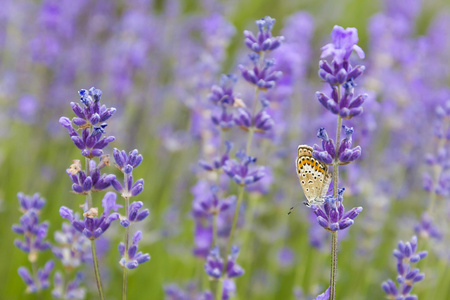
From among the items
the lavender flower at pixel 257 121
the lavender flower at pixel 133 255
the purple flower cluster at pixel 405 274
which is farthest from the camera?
the lavender flower at pixel 257 121

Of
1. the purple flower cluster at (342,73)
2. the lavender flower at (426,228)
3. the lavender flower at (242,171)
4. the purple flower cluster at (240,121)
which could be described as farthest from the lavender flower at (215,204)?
the lavender flower at (426,228)

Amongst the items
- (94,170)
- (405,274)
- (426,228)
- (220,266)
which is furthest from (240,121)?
(426,228)

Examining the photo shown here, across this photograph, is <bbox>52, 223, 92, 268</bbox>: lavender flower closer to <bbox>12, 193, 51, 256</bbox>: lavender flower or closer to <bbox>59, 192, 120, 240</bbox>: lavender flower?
<bbox>12, 193, 51, 256</bbox>: lavender flower

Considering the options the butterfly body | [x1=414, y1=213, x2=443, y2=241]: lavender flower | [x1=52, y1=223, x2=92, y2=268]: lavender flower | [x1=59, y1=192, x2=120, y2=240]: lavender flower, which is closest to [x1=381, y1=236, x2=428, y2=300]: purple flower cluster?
the butterfly body

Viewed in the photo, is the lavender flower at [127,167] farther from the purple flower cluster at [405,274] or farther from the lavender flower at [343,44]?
the purple flower cluster at [405,274]

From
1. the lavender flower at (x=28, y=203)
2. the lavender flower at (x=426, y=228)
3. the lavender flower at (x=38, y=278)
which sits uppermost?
the lavender flower at (x=28, y=203)

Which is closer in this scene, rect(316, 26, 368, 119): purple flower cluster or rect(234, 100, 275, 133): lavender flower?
rect(316, 26, 368, 119): purple flower cluster
